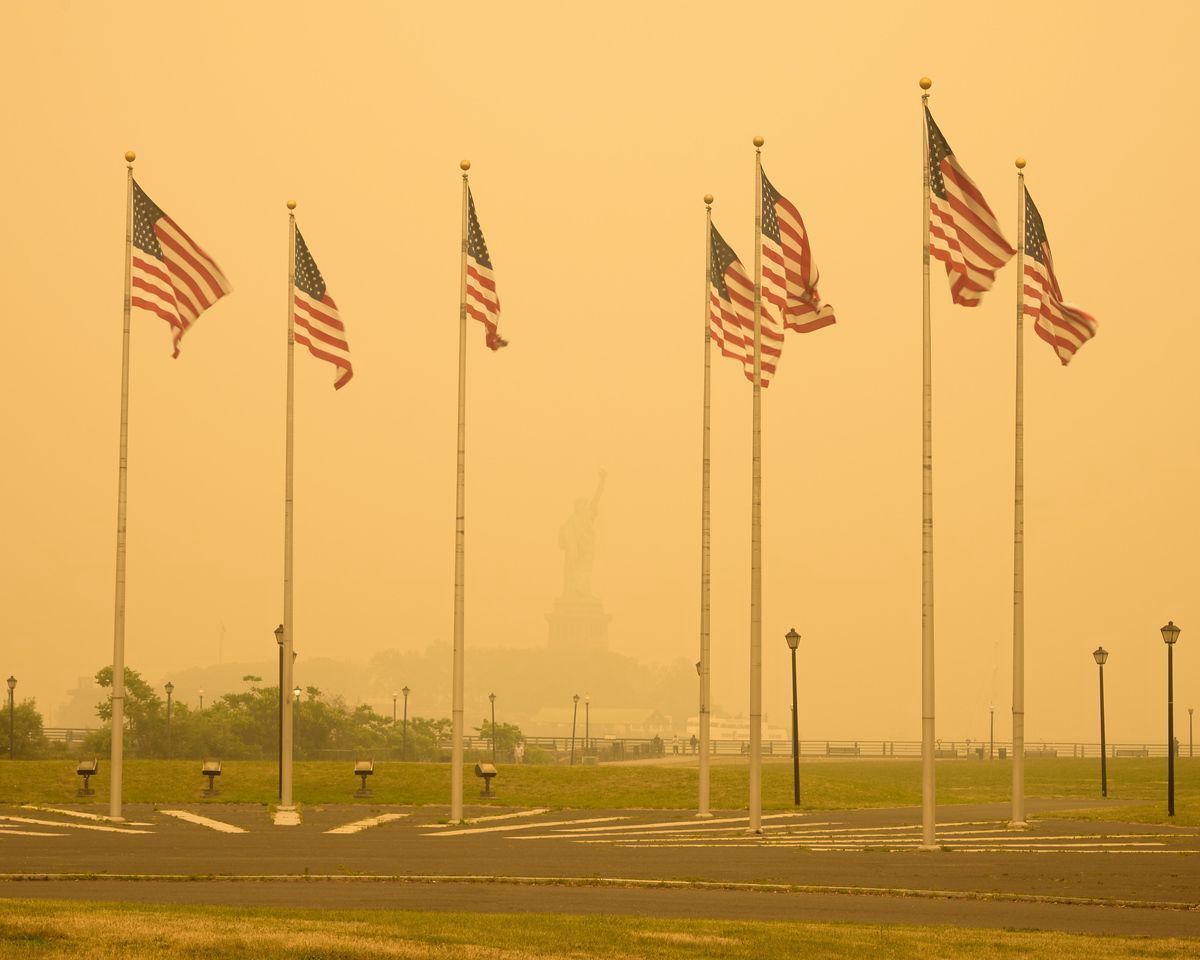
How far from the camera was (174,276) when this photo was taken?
36844 mm

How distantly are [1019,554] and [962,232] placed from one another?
6716 mm

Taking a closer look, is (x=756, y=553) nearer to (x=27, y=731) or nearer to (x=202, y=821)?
(x=202, y=821)

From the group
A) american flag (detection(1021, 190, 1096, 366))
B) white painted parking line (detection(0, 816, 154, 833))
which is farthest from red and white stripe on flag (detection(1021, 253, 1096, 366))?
white painted parking line (detection(0, 816, 154, 833))

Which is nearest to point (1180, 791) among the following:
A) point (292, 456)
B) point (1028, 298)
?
point (1028, 298)

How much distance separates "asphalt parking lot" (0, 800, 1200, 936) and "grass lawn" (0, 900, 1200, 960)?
1.31m

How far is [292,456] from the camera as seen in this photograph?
1508 inches

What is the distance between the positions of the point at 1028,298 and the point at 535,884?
16.4 m

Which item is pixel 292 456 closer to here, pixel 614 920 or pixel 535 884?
pixel 535 884

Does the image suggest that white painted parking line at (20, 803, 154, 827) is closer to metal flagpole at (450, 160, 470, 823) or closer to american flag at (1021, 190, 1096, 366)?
metal flagpole at (450, 160, 470, 823)

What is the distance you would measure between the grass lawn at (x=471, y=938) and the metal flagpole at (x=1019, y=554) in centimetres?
1520

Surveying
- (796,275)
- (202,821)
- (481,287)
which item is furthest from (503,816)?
(796,275)

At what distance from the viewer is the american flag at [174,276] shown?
36.8 metres

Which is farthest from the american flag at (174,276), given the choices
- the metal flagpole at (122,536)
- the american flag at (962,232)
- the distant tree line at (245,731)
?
the distant tree line at (245,731)

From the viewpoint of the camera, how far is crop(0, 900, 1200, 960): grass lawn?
56.4 feet
